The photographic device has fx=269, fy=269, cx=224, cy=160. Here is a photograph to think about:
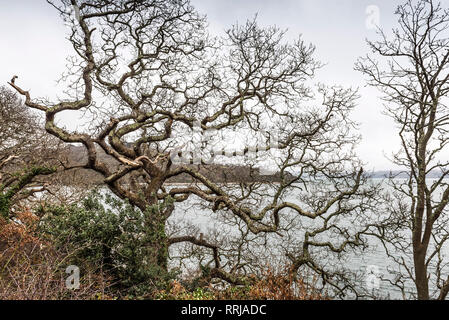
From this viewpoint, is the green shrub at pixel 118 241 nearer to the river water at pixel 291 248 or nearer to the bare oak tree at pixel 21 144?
the river water at pixel 291 248

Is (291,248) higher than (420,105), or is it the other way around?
(420,105)

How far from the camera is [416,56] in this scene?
7828mm

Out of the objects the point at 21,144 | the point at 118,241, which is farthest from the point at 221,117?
the point at 21,144

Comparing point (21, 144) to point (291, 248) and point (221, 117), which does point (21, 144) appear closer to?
point (221, 117)

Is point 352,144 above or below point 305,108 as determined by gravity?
below

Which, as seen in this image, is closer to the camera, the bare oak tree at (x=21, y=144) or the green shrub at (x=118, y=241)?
the green shrub at (x=118, y=241)

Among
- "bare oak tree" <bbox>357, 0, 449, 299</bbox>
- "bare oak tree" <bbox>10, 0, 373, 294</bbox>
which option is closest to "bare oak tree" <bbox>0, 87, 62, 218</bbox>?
"bare oak tree" <bbox>10, 0, 373, 294</bbox>

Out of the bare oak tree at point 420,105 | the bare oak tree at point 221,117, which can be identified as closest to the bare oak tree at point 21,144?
the bare oak tree at point 221,117

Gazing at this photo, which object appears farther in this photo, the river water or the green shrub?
the river water

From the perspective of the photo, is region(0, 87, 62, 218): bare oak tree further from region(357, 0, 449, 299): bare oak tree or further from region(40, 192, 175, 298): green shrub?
region(357, 0, 449, 299): bare oak tree
